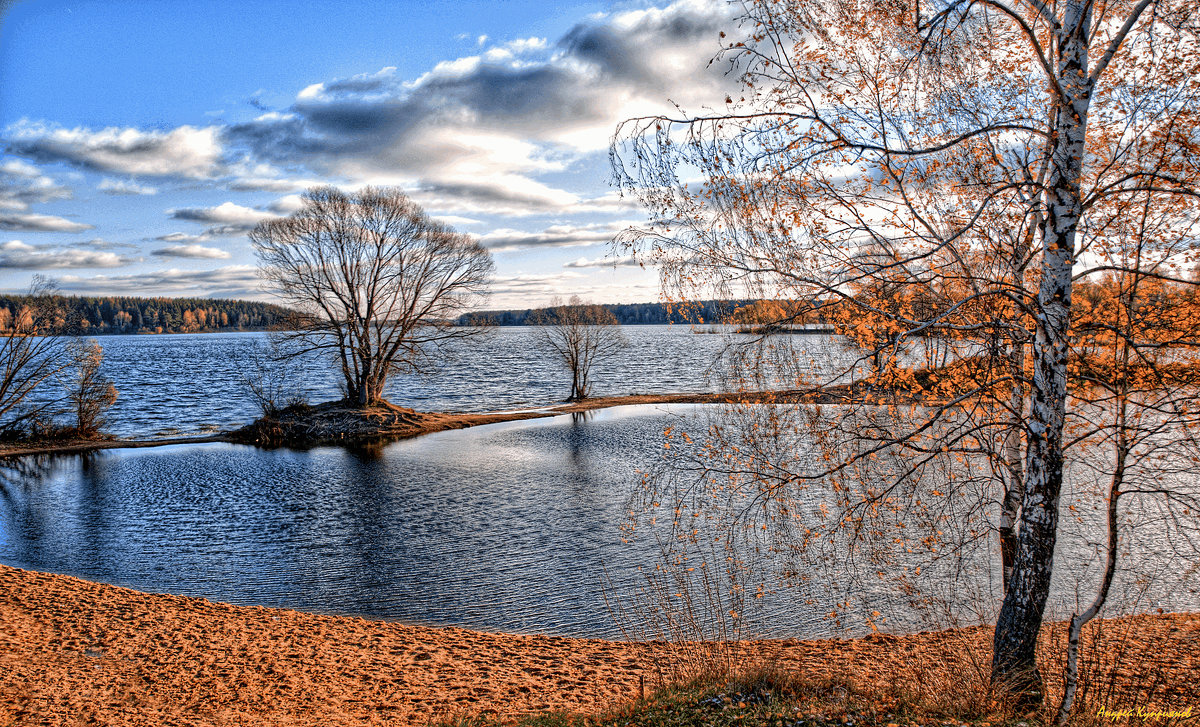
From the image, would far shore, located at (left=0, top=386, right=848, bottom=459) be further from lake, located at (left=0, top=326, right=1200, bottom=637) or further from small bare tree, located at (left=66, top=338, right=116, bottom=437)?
lake, located at (left=0, top=326, right=1200, bottom=637)

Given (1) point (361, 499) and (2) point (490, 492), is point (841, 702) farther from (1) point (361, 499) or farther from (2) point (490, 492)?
(1) point (361, 499)

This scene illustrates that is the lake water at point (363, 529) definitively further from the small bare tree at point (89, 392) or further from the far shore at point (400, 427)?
the small bare tree at point (89, 392)

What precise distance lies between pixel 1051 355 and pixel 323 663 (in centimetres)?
897

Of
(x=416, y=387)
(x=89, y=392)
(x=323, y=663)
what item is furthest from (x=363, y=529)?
(x=416, y=387)

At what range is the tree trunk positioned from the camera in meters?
5.34

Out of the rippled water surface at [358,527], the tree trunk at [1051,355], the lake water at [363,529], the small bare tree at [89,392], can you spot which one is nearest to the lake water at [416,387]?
the small bare tree at [89,392]

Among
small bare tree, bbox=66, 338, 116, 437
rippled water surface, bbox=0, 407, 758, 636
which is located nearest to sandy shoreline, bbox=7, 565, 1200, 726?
rippled water surface, bbox=0, 407, 758, 636

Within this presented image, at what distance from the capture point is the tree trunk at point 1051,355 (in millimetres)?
5336

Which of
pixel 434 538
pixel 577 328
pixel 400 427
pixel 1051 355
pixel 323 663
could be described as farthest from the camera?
pixel 577 328

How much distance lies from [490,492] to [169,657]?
11638 mm

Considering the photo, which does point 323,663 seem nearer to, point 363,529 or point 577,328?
point 363,529

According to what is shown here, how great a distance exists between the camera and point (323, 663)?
28.2 feet

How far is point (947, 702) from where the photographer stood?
5820mm

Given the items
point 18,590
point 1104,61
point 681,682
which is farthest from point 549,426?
point 1104,61
